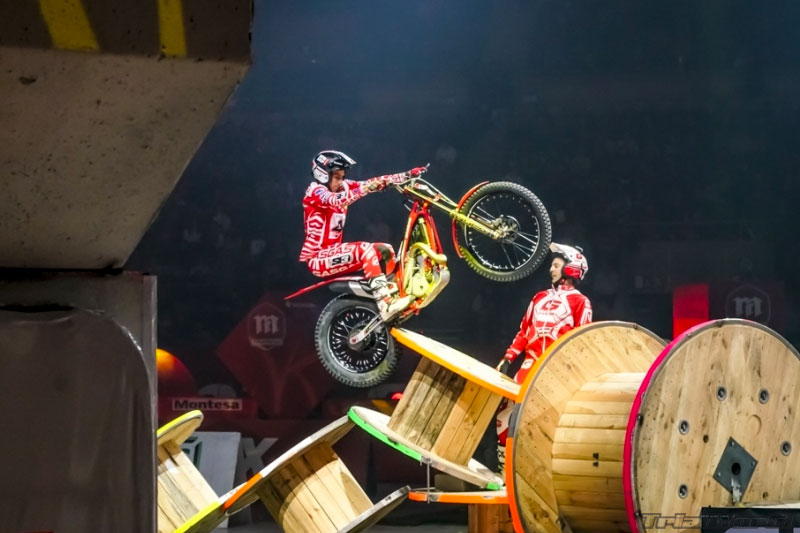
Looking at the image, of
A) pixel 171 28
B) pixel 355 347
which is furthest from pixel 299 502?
pixel 171 28

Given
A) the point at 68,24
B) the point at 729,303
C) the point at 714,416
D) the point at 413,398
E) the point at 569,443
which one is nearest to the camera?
the point at 68,24

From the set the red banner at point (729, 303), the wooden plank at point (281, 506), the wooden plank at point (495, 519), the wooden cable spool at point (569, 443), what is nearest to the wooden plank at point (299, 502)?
the wooden plank at point (281, 506)

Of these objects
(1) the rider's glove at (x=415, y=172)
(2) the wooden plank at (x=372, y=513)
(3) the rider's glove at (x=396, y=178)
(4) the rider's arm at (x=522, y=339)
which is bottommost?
(2) the wooden plank at (x=372, y=513)

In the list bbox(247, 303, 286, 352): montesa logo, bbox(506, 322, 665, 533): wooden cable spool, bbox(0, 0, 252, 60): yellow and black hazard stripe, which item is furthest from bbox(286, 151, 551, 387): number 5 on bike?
bbox(0, 0, 252, 60): yellow and black hazard stripe

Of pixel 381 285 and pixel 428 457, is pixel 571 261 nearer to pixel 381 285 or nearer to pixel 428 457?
pixel 381 285

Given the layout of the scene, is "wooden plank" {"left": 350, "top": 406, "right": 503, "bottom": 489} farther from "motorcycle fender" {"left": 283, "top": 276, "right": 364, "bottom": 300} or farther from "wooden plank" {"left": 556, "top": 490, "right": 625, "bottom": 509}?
"wooden plank" {"left": 556, "top": 490, "right": 625, "bottom": 509}

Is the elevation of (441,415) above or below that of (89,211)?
below

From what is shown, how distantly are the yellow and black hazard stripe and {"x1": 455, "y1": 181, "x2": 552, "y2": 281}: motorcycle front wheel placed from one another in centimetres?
570

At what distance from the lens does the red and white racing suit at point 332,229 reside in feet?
24.1

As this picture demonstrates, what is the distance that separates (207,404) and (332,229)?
1.75 m

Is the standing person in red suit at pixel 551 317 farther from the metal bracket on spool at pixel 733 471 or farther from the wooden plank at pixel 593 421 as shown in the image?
the metal bracket on spool at pixel 733 471

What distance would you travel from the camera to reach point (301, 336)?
783 cm

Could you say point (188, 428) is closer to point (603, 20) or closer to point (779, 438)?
point (779, 438)

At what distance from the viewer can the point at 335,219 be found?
24.5 ft
